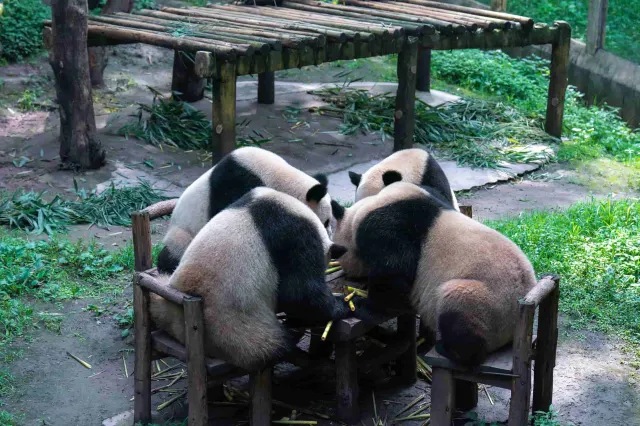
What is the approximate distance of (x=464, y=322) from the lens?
11.8ft

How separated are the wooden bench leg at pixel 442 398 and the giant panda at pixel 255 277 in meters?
0.56

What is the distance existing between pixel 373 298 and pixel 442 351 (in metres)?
0.47

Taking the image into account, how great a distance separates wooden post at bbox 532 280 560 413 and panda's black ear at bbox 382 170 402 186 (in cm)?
104

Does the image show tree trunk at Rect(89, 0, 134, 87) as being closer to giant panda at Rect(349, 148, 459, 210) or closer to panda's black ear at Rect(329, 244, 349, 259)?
giant panda at Rect(349, 148, 459, 210)

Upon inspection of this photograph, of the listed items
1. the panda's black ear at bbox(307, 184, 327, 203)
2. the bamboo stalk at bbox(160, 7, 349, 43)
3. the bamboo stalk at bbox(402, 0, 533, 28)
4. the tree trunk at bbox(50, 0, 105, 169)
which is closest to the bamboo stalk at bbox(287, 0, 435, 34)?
the bamboo stalk at bbox(160, 7, 349, 43)

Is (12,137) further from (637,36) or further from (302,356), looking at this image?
(637,36)

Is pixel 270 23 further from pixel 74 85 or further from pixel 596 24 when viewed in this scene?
pixel 596 24

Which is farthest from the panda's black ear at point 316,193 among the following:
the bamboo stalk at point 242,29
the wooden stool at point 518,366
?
the bamboo stalk at point 242,29

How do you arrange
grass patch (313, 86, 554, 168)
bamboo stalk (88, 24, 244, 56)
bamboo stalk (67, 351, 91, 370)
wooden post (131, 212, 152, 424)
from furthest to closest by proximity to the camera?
grass patch (313, 86, 554, 168)
bamboo stalk (88, 24, 244, 56)
bamboo stalk (67, 351, 91, 370)
wooden post (131, 212, 152, 424)

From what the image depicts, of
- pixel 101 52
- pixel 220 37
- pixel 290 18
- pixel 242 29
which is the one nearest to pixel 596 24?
pixel 290 18

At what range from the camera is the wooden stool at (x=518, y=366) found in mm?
3529

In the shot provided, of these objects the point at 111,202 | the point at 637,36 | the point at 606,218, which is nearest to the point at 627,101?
the point at 637,36

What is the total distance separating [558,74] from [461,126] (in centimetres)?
142

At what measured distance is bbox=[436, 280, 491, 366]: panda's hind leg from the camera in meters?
3.55
